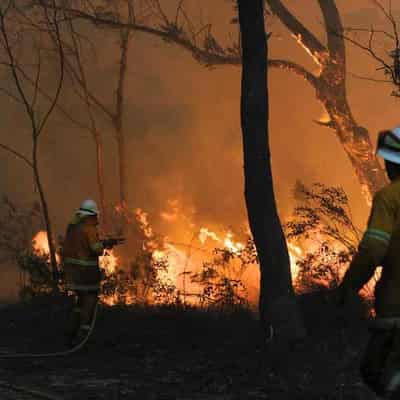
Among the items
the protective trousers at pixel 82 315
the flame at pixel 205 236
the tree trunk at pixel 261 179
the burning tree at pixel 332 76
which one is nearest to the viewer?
the tree trunk at pixel 261 179

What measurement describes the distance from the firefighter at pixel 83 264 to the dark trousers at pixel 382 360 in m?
5.77

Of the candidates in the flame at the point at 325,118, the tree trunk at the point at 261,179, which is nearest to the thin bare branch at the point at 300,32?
the flame at the point at 325,118

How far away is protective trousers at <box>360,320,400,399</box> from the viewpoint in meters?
4.02

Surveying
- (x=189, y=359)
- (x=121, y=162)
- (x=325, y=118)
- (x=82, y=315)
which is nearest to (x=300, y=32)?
(x=325, y=118)

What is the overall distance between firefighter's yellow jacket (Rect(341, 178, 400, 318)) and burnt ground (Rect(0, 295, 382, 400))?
2.79m

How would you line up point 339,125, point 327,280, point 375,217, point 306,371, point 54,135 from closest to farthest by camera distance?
point 375,217 → point 306,371 → point 327,280 → point 339,125 → point 54,135

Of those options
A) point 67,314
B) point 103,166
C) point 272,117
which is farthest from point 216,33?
point 67,314

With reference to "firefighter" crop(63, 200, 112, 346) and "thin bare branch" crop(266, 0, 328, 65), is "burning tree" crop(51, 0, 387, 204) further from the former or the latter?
"firefighter" crop(63, 200, 112, 346)

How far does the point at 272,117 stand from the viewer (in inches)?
926

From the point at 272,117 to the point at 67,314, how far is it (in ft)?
41.9

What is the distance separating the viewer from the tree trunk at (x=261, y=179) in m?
8.95

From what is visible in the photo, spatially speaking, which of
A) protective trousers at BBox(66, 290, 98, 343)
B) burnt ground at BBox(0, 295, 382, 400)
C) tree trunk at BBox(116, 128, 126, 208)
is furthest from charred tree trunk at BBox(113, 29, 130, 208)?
protective trousers at BBox(66, 290, 98, 343)

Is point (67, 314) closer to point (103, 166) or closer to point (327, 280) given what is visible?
point (327, 280)

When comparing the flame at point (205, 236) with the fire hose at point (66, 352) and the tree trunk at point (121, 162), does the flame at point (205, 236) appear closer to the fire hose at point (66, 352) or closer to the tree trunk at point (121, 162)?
the tree trunk at point (121, 162)
